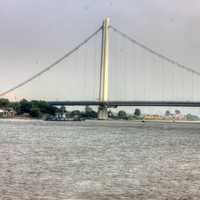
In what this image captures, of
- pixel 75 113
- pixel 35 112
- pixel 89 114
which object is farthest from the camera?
pixel 75 113

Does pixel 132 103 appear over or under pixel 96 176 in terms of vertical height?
over

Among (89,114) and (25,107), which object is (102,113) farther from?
(89,114)

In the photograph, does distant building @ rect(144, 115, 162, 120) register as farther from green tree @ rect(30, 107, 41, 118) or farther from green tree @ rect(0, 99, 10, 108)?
green tree @ rect(0, 99, 10, 108)

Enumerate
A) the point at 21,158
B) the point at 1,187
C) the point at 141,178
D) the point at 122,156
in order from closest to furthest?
the point at 1,187 → the point at 141,178 → the point at 21,158 → the point at 122,156

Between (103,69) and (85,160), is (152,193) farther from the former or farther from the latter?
(103,69)

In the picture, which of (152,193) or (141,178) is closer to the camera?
(152,193)

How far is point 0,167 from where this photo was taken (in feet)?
70.2

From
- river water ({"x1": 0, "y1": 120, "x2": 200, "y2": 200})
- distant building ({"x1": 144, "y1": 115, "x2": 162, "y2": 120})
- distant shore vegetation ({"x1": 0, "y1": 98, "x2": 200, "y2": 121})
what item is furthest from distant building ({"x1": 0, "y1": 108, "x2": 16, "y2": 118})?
river water ({"x1": 0, "y1": 120, "x2": 200, "y2": 200})

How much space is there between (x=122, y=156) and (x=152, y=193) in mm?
12036

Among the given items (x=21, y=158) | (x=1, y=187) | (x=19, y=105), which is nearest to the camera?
(x=1, y=187)

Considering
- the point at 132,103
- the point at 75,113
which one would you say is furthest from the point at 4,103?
the point at 132,103

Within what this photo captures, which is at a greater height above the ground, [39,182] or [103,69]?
[103,69]

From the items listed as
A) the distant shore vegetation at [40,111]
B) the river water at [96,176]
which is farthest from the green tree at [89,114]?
the river water at [96,176]

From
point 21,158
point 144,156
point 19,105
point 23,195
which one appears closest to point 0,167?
point 21,158
